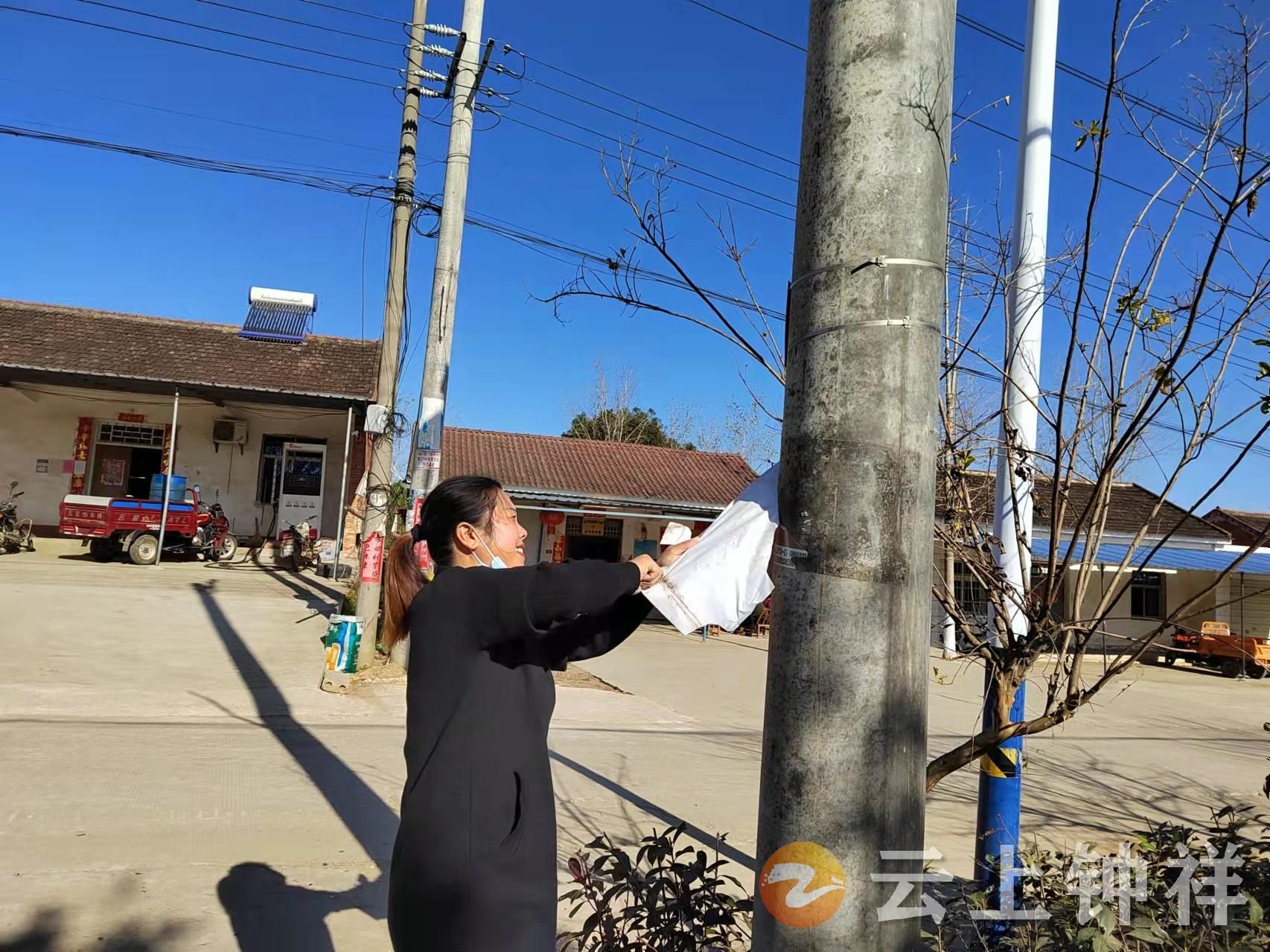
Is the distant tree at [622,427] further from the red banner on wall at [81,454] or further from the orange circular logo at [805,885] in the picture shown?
the orange circular logo at [805,885]

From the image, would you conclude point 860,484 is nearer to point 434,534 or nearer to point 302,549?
point 434,534

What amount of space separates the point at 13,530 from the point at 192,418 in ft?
13.4

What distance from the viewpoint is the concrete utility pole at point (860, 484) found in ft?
4.85

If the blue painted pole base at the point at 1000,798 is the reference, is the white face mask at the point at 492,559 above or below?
above

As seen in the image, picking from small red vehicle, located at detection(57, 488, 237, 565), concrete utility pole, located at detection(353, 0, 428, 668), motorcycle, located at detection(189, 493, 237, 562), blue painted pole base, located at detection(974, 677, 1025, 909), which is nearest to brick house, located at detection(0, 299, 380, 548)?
motorcycle, located at detection(189, 493, 237, 562)

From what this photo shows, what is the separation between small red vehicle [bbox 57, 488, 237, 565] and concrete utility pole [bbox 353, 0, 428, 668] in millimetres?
8521

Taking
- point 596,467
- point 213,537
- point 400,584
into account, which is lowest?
point 213,537

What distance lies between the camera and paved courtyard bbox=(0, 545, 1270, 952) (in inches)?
148

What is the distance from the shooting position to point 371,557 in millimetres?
9578

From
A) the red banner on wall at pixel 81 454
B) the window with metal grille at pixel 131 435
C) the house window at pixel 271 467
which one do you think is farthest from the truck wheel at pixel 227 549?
the red banner on wall at pixel 81 454

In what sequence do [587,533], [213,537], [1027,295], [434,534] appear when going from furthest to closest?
[587,533] < [213,537] < [1027,295] < [434,534]

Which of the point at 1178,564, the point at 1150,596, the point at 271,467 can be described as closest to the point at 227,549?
the point at 271,467

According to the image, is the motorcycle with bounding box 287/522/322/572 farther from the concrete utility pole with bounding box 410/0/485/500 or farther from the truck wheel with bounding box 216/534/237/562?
the concrete utility pole with bounding box 410/0/485/500

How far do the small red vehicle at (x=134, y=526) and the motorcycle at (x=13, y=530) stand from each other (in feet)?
3.45
